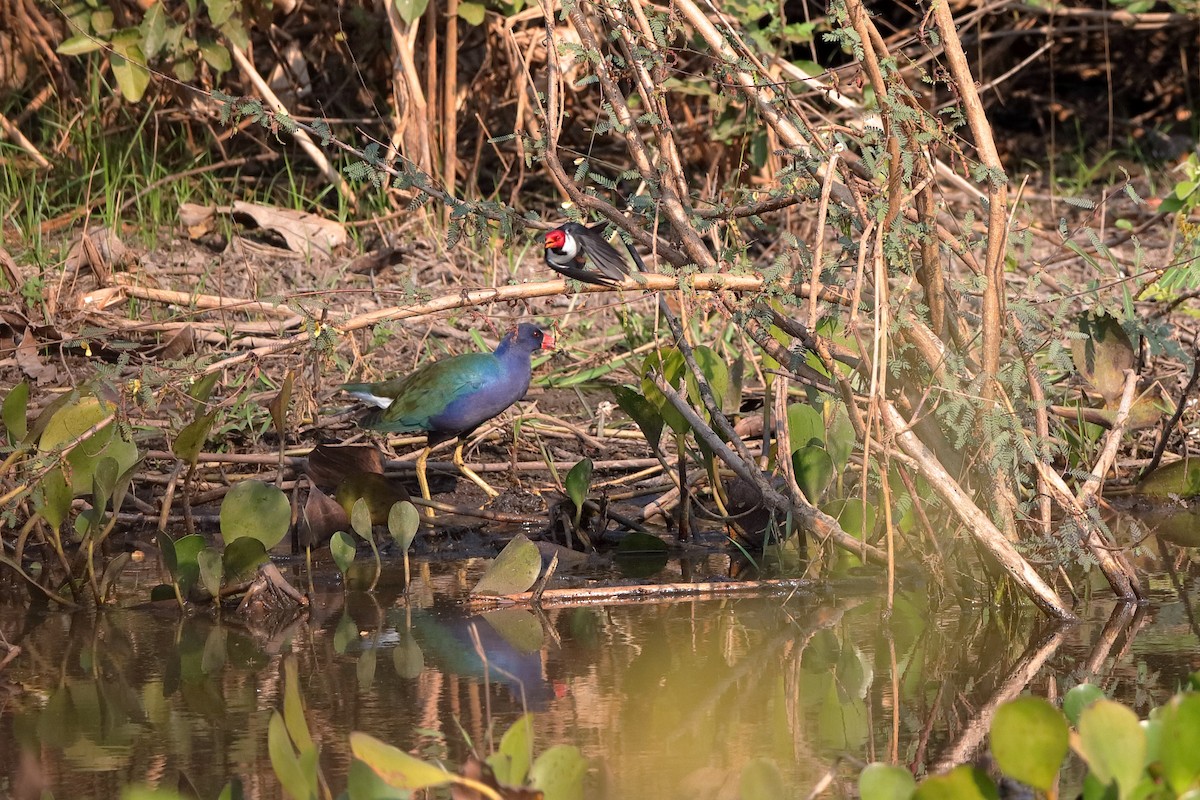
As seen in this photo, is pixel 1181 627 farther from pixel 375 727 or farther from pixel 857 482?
pixel 375 727

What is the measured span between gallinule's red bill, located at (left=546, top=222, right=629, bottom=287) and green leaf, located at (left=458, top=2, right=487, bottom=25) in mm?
2321

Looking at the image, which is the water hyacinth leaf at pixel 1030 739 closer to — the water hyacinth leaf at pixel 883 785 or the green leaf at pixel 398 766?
the water hyacinth leaf at pixel 883 785

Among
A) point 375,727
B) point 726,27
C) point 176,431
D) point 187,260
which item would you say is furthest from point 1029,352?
point 187,260

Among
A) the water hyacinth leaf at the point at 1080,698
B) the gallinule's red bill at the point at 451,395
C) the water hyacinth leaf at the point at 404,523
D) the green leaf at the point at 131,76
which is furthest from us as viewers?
the green leaf at the point at 131,76

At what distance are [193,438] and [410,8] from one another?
2511 millimetres

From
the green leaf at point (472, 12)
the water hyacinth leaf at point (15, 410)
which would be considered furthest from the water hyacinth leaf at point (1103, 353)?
the green leaf at point (472, 12)

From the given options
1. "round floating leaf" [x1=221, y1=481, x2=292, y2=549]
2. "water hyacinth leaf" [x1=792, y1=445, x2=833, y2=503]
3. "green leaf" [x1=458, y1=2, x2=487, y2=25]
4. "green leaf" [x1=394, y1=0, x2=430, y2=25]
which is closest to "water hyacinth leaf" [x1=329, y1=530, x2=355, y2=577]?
"round floating leaf" [x1=221, y1=481, x2=292, y2=549]

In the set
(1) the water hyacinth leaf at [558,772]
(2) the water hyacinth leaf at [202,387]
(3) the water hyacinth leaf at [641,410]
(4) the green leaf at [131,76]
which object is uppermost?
(1) the water hyacinth leaf at [558,772]

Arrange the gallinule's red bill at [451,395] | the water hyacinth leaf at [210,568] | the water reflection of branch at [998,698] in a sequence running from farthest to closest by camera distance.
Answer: the gallinule's red bill at [451,395] < the water hyacinth leaf at [210,568] < the water reflection of branch at [998,698]

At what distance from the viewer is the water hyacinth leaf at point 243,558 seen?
11.9ft

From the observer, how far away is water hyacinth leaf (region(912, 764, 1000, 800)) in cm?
193

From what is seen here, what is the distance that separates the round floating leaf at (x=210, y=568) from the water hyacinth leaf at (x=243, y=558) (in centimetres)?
4

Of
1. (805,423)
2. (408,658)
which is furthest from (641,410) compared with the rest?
(408,658)

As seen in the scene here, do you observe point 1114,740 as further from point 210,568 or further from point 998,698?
point 210,568
